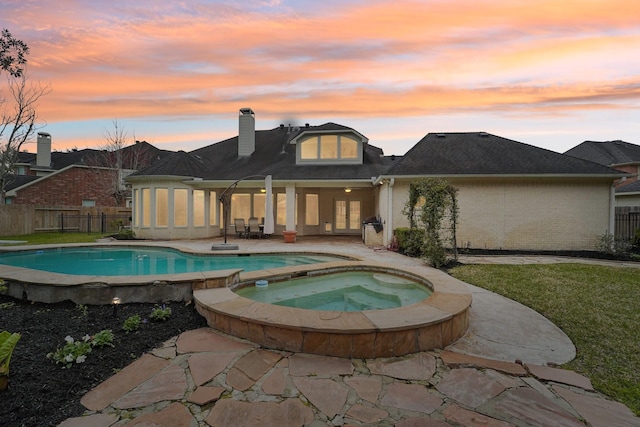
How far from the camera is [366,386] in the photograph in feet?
8.55

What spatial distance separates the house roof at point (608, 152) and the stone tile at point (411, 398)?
94.8ft

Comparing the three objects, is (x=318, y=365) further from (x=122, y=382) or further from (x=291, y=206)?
(x=291, y=206)

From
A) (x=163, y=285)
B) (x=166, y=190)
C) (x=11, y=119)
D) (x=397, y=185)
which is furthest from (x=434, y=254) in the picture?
(x=11, y=119)

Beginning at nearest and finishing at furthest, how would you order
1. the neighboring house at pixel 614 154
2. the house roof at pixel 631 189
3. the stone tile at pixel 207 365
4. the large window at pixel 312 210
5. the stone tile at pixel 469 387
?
1. the stone tile at pixel 469 387
2. the stone tile at pixel 207 365
3. the house roof at pixel 631 189
4. the large window at pixel 312 210
5. the neighboring house at pixel 614 154

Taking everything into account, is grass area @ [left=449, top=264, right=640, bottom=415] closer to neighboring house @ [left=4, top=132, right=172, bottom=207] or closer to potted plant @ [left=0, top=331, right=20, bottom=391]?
potted plant @ [left=0, top=331, right=20, bottom=391]

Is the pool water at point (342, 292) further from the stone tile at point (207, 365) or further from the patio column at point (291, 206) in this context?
the patio column at point (291, 206)

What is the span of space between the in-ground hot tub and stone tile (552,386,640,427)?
1.12 m

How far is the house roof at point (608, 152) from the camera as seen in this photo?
75.6 ft

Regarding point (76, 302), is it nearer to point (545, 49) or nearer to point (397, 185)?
point (397, 185)

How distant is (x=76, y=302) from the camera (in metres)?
4.65

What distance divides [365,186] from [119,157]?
21154 mm

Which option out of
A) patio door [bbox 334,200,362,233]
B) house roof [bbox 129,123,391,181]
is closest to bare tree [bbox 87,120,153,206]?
house roof [bbox 129,123,391,181]

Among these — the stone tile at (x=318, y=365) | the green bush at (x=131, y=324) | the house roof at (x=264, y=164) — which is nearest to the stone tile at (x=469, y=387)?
the stone tile at (x=318, y=365)

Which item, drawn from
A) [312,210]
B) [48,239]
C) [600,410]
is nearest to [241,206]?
[312,210]
